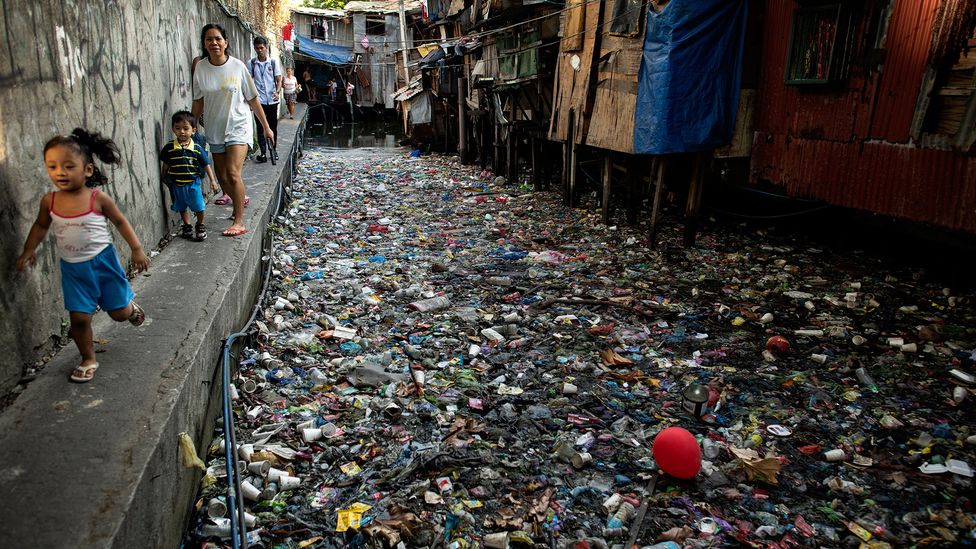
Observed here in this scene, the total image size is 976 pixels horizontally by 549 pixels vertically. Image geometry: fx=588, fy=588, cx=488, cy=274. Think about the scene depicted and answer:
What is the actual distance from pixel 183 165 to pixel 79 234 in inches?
87.2

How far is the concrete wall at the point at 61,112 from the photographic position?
238 cm

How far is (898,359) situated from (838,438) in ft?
4.22

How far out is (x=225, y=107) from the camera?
505cm

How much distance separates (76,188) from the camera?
8.02 feet

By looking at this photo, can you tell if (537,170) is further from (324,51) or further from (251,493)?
(324,51)

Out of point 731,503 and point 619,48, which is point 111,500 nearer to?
point 731,503

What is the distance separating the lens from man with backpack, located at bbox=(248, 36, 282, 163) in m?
8.80

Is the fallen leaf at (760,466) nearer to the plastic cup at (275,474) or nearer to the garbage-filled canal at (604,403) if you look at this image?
the garbage-filled canal at (604,403)

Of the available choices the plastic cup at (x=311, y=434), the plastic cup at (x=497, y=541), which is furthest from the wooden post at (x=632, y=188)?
the plastic cup at (x=497, y=541)

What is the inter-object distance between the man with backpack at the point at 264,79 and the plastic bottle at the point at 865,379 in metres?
8.02

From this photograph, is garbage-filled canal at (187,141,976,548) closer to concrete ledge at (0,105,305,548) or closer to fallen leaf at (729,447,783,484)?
fallen leaf at (729,447,783,484)

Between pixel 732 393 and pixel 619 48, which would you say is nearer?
pixel 732 393

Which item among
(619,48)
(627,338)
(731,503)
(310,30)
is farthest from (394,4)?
(731,503)

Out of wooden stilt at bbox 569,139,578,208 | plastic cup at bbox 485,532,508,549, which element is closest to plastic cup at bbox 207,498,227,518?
plastic cup at bbox 485,532,508,549
